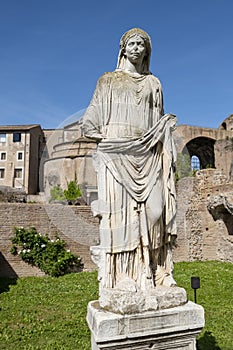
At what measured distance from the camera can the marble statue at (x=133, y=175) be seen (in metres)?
2.45

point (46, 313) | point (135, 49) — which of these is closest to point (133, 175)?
point (135, 49)

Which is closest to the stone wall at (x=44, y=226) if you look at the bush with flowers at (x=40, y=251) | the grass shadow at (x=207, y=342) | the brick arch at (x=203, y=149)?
the bush with flowers at (x=40, y=251)

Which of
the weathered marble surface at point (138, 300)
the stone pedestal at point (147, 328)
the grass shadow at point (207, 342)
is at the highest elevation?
the weathered marble surface at point (138, 300)

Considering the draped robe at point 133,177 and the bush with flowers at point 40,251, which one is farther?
the bush with flowers at point 40,251

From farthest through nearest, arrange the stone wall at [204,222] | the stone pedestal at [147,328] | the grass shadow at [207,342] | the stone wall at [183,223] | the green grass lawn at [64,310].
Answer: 1. the stone wall at [204,222]
2. the stone wall at [183,223]
3. the green grass lawn at [64,310]
4. the grass shadow at [207,342]
5. the stone pedestal at [147,328]

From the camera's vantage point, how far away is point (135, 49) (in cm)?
272

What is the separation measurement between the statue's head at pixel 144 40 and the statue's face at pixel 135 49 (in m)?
0.03

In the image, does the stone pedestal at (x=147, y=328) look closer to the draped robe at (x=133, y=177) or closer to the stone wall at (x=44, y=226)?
the draped robe at (x=133, y=177)

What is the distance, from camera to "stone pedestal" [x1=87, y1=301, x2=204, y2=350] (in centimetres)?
214

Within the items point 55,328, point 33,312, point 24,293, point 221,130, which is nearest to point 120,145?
point 55,328

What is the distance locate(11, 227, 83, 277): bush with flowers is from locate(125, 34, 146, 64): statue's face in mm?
10947

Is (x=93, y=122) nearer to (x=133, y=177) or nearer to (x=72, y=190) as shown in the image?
(x=133, y=177)

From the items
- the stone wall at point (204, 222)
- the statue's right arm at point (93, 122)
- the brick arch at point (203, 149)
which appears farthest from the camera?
the brick arch at point (203, 149)

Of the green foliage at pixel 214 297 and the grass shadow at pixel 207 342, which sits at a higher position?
the grass shadow at pixel 207 342
